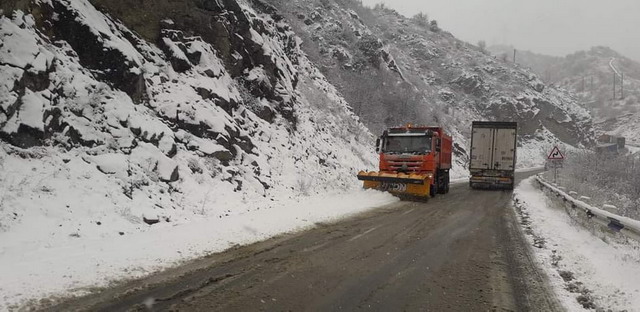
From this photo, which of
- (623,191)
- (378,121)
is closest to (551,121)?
(623,191)

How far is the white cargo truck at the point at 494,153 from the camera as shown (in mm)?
23266

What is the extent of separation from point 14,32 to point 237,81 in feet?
28.9

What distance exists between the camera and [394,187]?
Result: 55.6ft

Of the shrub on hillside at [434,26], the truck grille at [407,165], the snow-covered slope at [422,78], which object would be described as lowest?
the truck grille at [407,165]

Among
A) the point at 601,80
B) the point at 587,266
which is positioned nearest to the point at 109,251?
the point at 587,266

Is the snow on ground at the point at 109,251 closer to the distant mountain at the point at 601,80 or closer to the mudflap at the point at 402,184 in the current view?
the mudflap at the point at 402,184

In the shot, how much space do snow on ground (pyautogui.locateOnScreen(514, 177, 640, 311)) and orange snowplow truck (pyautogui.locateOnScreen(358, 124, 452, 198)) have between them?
5.63m

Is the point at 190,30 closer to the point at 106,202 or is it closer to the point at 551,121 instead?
the point at 106,202

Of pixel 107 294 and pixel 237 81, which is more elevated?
pixel 237 81

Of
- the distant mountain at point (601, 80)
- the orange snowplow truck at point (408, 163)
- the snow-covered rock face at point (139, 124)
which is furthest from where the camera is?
the distant mountain at point (601, 80)

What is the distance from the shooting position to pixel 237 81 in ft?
58.0

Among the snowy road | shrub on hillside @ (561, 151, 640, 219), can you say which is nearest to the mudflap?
the snowy road

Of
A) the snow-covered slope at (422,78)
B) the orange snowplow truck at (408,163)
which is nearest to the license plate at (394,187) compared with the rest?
the orange snowplow truck at (408,163)

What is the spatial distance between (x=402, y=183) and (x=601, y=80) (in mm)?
176651
